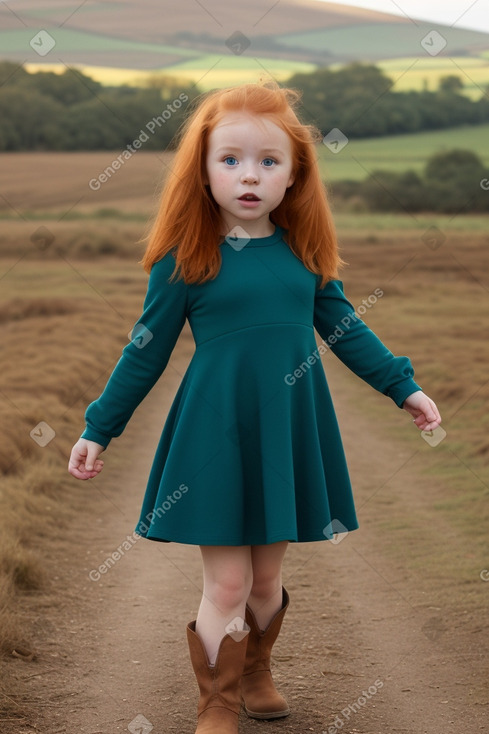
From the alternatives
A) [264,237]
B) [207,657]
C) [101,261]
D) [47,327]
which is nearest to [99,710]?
[207,657]

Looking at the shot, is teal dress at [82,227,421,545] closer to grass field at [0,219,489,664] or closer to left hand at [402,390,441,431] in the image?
left hand at [402,390,441,431]

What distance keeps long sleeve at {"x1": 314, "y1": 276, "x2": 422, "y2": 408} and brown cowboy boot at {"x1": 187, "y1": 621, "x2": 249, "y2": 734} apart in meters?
0.76

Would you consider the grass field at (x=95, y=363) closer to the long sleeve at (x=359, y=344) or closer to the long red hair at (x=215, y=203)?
the long red hair at (x=215, y=203)

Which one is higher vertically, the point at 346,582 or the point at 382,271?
the point at 382,271

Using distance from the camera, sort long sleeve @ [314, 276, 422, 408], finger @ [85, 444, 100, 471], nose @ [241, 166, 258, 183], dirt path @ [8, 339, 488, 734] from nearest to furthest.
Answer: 1. nose @ [241, 166, 258, 183]
2. finger @ [85, 444, 100, 471]
3. long sleeve @ [314, 276, 422, 408]
4. dirt path @ [8, 339, 488, 734]

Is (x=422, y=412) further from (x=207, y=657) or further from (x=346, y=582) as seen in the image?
(x=346, y=582)

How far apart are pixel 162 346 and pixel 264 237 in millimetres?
390

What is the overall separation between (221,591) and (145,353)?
2.06ft

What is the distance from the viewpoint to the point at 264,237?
102 inches

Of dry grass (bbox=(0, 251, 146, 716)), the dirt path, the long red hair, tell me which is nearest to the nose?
the long red hair

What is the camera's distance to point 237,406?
246 cm

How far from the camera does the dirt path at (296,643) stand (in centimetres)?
280

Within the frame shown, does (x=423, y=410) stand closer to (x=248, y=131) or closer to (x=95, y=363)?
(x=248, y=131)

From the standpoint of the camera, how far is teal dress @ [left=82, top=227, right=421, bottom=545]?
7.97ft
